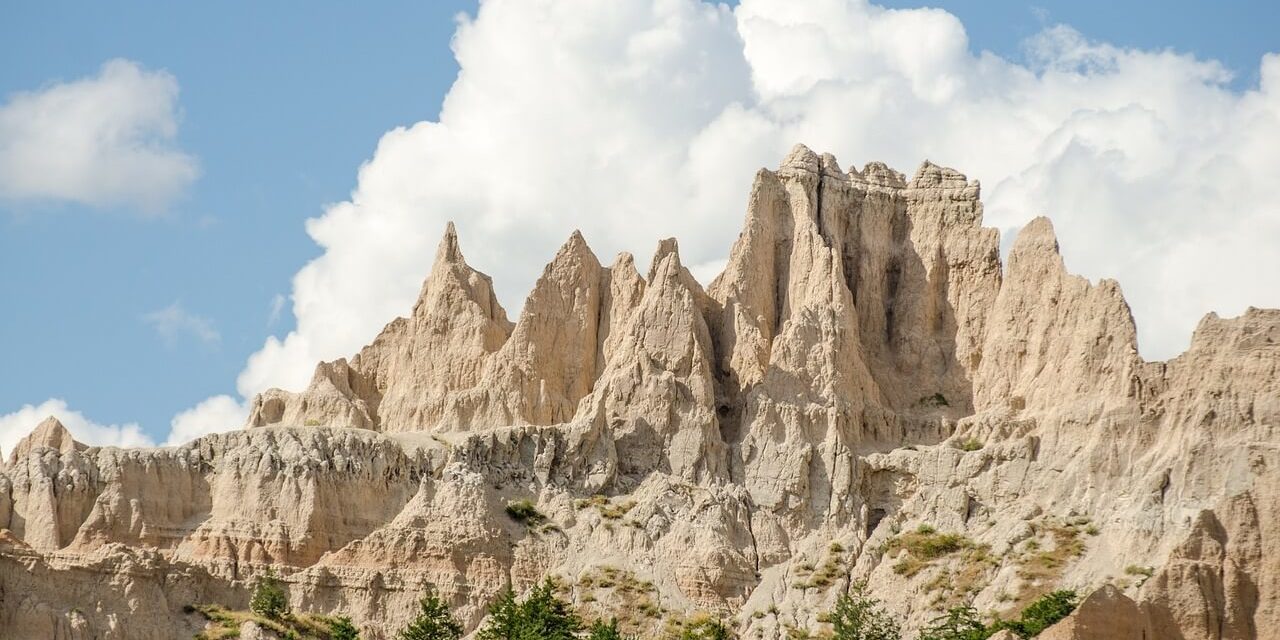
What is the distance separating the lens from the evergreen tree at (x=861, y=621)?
15300 centimetres

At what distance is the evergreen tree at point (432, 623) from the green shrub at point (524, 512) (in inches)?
276

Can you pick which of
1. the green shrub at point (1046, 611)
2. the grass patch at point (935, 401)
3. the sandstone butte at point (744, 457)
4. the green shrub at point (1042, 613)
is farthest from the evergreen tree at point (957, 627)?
the grass patch at point (935, 401)

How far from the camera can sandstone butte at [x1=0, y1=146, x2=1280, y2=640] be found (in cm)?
15800

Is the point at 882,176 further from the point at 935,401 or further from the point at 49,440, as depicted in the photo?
the point at 49,440

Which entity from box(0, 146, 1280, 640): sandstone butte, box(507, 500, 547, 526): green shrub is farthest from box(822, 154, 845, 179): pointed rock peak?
box(507, 500, 547, 526): green shrub

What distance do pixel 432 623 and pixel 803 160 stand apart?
1453 inches

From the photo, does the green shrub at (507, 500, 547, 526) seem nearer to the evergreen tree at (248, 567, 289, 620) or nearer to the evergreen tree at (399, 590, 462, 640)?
the evergreen tree at (399, 590, 462, 640)

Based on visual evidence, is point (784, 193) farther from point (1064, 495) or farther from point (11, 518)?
point (11, 518)

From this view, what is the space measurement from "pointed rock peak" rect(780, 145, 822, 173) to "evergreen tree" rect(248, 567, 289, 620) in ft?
122

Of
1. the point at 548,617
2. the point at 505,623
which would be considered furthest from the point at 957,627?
the point at 505,623

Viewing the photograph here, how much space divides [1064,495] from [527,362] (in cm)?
2872

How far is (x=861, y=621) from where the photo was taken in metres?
155

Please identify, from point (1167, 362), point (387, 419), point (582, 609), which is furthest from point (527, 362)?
point (1167, 362)

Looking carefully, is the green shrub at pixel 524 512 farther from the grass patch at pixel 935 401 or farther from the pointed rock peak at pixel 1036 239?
the pointed rock peak at pixel 1036 239
